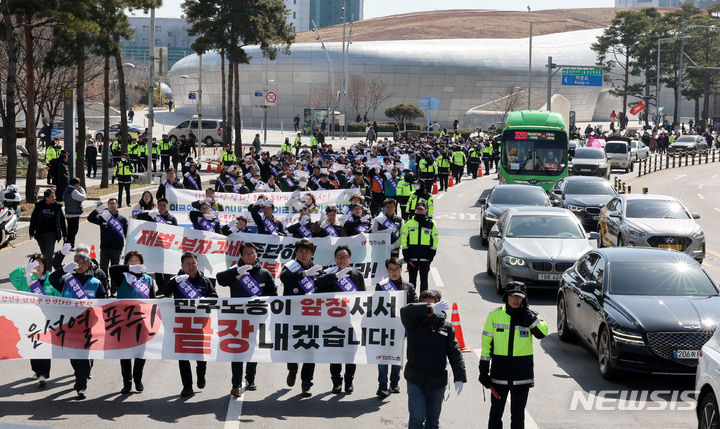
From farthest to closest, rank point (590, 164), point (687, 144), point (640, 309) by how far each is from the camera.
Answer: point (687, 144) → point (590, 164) → point (640, 309)

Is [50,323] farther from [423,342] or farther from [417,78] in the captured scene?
[417,78]

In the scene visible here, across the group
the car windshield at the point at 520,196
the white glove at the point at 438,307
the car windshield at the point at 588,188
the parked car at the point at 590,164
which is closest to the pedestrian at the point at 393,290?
the white glove at the point at 438,307

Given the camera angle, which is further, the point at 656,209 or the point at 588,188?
the point at 588,188

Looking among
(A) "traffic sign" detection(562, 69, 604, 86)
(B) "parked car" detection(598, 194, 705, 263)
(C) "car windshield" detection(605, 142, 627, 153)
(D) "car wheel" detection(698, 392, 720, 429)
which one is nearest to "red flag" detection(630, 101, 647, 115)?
(A) "traffic sign" detection(562, 69, 604, 86)

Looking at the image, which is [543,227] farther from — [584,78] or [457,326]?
[584,78]

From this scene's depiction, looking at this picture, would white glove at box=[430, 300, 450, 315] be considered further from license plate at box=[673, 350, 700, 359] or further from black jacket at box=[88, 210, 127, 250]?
black jacket at box=[88, 210, 127, 250]

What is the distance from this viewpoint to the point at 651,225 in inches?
801

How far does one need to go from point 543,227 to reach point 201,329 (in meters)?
8.95

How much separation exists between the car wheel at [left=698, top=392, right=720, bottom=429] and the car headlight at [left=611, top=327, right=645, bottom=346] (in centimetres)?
255

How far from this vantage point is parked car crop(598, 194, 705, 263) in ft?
64.8

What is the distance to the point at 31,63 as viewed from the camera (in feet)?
103

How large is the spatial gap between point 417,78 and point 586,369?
112 m

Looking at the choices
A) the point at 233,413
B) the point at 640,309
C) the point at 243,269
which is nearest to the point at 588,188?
the point at 640,309

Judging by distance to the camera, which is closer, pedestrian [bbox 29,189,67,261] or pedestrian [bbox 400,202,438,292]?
pedestrian [bbox 400,202,438,292]
